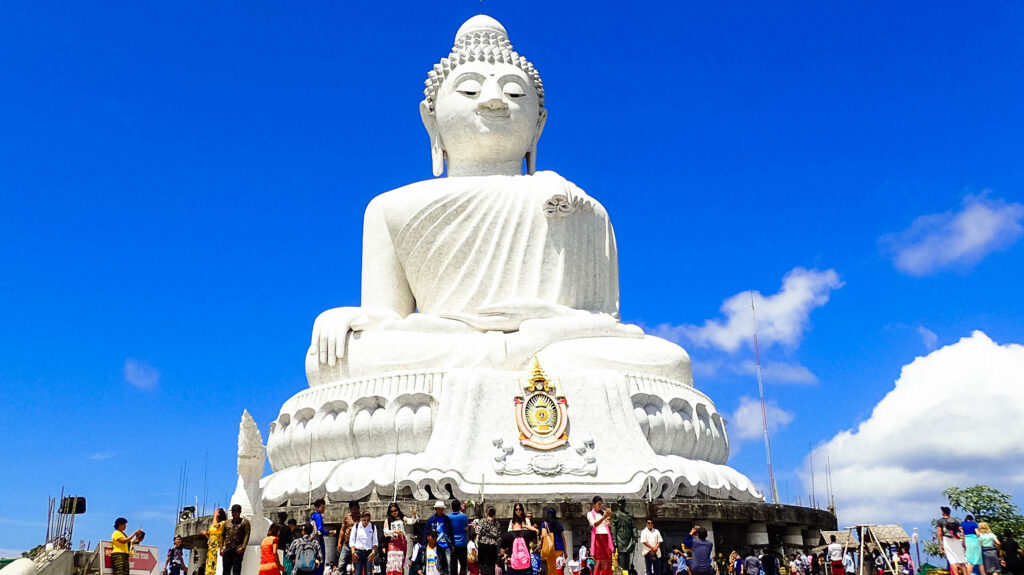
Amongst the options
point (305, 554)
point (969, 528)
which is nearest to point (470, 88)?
point (305, 554)

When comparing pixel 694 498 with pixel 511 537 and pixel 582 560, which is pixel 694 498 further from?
pixel 511 537

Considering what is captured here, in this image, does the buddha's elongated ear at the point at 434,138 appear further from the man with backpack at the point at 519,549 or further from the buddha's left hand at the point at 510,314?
the man with backpack at the point at 519,549

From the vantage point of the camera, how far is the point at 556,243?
1591cm

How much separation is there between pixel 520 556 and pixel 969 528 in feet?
15.8

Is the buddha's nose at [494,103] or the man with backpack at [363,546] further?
the buddha's nose at [494,103]

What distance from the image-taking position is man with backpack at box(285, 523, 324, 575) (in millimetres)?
8586

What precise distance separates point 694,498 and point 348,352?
5.56 m

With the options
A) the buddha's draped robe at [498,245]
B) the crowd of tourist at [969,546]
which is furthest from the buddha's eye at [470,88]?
the crowd of tourist at [969,546]

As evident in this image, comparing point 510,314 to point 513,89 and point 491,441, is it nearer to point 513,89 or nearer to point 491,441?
point 491,441

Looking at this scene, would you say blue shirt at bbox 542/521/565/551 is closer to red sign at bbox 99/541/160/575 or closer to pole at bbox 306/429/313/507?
pole at bbox 306/429/313/507

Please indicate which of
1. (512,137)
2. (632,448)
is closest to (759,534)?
(632,448)

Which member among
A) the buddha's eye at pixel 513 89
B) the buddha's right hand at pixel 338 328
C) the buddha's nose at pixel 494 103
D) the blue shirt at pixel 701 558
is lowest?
the blue shirt at pixel 701 558

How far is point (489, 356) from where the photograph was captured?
13922 millimetres

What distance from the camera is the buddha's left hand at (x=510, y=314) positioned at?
49.0ft
